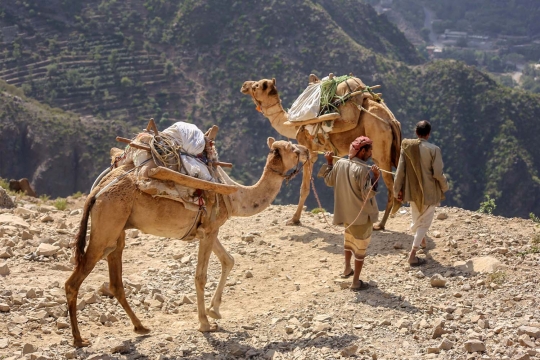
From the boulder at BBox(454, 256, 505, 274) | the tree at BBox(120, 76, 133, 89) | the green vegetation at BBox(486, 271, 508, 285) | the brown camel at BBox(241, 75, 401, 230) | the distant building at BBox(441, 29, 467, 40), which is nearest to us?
the green vegetation at BBox(486, 271, 508, 285)

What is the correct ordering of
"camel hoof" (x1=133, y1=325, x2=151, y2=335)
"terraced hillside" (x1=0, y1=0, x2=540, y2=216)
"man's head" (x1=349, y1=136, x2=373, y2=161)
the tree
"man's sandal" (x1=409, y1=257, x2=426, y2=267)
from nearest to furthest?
"camel hoof" (x1=133, y1=325, x2=151, y2=335), "man's head" (x1=349, y1=136, x2=373, y2=161), "man's sandal" (x1=409, y1=257, x2=426, y2=267), "terraced hillside" (x1=0, y1=0, x2=540, y2=216), the tree

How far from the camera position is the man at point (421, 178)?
839 centimetres

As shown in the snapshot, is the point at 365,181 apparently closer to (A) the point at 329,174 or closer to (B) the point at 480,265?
(A) the point at 329,174

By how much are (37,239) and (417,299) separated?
4.79 metres

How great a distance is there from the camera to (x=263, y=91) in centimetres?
1155

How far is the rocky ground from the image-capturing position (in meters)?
6.65

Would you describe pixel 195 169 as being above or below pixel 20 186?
above

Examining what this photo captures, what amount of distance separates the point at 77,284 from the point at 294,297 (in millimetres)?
2565

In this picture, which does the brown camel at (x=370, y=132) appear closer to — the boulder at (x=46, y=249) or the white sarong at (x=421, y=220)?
the white sarong at (x=421, y=220)

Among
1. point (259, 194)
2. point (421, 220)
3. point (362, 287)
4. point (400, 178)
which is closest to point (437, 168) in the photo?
point (400, 178)

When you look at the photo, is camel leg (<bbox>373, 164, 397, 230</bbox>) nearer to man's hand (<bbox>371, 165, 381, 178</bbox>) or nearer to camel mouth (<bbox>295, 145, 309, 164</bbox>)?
man's hand (<bbox>371, 165, 381, 178</bbox>)

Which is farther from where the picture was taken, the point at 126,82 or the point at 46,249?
the point at 126,82

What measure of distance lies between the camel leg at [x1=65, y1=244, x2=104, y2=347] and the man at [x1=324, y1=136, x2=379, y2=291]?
2620mm

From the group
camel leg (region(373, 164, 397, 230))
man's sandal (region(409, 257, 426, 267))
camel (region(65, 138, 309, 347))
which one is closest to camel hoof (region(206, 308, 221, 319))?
camel (region(65, 138, 309, 347))
